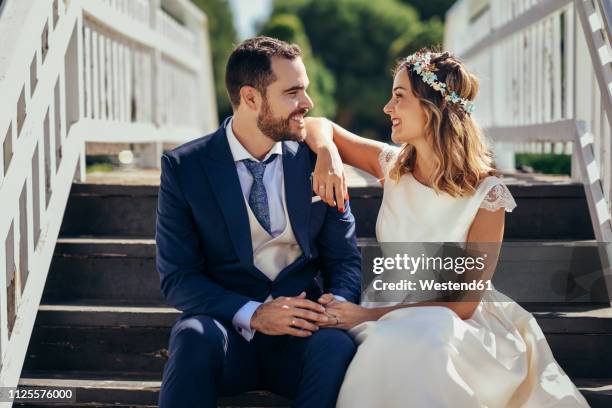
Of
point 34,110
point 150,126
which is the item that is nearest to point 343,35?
point 150,126

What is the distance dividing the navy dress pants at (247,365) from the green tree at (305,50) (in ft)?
38.1

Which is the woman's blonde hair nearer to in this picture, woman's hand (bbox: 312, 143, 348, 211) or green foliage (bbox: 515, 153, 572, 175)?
woman's hand (bbox: 312, 143, 348, 211)

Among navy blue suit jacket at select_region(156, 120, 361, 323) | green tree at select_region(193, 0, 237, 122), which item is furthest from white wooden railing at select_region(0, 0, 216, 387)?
green tree at select_region(193, 0, 237, 122)

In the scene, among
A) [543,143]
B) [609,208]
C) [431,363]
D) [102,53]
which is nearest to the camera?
[431,363]

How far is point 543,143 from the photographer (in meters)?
5.06

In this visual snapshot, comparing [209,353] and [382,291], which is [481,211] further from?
[209,353]

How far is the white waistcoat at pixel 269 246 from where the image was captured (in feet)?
9.92

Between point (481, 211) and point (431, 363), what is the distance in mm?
662

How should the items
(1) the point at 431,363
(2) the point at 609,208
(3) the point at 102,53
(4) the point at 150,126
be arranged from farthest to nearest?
1. (4) the point at 150,126
2. (3) the point at 102,53
3. (2) the point at 609,208
4. (1) the point at 431,363

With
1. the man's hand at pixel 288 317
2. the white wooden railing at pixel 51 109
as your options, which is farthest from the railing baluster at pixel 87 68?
the man's hand at pixel 288 317

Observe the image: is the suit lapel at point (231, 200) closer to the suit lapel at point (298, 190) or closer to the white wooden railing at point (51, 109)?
the suit lapel at point (298, 190)

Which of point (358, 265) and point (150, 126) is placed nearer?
point (358, 265)

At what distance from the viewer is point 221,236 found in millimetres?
2982

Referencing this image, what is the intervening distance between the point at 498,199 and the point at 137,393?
147 cm
